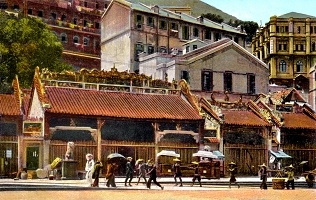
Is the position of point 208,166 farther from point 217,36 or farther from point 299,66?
point 217,36

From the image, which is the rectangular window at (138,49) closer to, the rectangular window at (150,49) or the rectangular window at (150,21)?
the rectangular window at (150,49)

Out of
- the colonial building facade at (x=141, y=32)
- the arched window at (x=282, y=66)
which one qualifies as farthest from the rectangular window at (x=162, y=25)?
the arched window at (x=282, y=66)

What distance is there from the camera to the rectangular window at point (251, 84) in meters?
37.1

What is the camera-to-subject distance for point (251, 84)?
37281 mm

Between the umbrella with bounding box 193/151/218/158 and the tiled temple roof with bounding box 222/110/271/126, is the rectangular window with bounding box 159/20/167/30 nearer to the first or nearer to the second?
the tiled temple roof with bounding box 222/110/271/126

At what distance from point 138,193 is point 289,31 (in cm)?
1342

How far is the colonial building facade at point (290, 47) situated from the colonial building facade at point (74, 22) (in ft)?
32.9

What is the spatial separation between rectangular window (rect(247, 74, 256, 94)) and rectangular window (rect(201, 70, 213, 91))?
2370 millimetres

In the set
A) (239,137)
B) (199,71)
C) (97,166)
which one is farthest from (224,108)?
(97,166)

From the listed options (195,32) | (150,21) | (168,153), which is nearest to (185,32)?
(195,32)

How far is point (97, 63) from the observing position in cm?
4000

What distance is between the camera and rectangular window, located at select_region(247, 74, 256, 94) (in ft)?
122

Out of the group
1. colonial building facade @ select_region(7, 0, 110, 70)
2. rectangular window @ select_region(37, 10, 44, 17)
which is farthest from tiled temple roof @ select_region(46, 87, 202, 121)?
rectangular window @ select_region(37, 10, 44, 17)

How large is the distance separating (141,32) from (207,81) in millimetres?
5075
